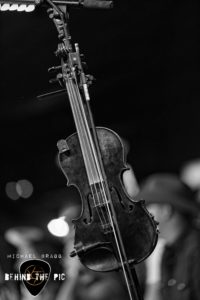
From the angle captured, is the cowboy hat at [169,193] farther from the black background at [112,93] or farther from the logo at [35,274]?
the logo at [35,274]

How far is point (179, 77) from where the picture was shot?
316 cm

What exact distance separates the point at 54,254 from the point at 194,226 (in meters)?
0.93

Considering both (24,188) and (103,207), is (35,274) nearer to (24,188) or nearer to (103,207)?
(24,188)

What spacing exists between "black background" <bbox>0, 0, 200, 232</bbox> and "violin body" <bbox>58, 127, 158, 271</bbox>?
76cm

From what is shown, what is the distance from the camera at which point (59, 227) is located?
10.3ft

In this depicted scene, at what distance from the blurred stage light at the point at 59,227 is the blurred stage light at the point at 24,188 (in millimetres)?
260

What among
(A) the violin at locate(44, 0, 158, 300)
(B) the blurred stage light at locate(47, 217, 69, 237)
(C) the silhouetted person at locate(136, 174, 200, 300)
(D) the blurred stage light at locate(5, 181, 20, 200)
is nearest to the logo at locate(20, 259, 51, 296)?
(B) the blurred stage light at locate(47, 217, 69, 237)

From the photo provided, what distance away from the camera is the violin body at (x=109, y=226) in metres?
2.24

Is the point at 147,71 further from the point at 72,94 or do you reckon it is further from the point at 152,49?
the point at 72,94

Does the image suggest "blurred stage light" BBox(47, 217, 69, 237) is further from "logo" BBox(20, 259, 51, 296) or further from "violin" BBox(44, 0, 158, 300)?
"violin" BBox(44, 0, 158, 300)

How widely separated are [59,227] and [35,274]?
0.34 meters

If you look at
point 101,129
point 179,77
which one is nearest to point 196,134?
point 179,77

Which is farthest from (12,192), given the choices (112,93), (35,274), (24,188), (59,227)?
(112,93)

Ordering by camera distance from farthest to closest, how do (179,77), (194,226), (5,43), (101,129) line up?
(5,43), (179,77), (194,226), (101,129)
